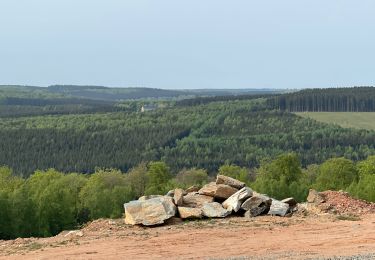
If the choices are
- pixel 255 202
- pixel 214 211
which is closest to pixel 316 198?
pixel 255 202

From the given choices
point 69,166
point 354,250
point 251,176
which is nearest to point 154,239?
point 354,250

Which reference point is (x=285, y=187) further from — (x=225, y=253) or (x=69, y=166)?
(x=69, y=166)

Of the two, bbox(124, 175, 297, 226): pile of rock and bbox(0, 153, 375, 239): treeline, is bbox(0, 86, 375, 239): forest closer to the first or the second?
bbox(0, 153, 375, 239): treeline

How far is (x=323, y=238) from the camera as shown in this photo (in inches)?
1379

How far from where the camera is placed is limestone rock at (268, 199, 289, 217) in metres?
41.8

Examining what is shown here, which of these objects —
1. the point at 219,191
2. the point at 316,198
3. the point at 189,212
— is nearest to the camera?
the point at 189,212

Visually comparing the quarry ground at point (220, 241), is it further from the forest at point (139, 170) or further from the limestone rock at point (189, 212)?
the forest at point (139, 170)

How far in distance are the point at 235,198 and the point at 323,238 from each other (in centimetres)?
848

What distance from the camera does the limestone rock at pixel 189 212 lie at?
40500 mm

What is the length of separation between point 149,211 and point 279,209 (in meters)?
8.79

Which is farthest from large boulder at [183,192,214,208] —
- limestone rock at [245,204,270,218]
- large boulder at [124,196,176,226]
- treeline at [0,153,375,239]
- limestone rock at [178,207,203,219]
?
treeline at [0,153,375,239]

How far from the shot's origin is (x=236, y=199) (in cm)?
4194

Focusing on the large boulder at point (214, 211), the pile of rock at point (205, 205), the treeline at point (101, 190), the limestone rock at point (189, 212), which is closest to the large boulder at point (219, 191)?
the pile of rock at point (205, 205)

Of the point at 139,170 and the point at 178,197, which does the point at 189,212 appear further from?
the point at 139,170
